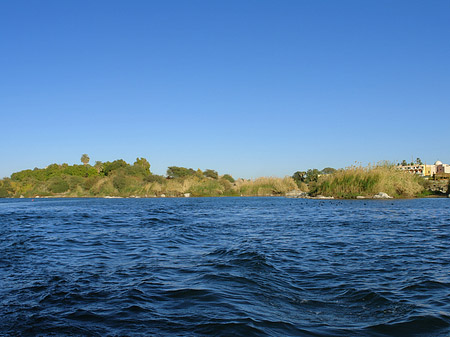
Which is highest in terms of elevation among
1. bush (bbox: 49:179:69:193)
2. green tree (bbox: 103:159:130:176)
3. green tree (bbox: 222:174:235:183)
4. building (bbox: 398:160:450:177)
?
building (bbox: 398:160:450:177)

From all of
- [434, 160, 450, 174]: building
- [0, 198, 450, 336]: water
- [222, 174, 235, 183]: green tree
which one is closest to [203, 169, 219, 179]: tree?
[222, 174, 235, 183]: green tree

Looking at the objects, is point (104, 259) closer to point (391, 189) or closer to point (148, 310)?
point (148, 310)

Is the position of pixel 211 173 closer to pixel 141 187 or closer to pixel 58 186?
pixel 141 187

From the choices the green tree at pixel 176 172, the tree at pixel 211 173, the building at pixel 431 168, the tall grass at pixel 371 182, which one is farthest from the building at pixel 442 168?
the tall grass at pixel 371 182

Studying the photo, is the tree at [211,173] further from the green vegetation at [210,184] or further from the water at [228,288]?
the water at [228,288]

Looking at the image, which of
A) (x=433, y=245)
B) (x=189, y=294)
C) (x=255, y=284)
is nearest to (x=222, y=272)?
(x=255, y=284)

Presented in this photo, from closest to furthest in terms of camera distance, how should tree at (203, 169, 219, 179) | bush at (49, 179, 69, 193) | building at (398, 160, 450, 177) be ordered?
bush at (49, 179, 69, 193) → tree at (203, 169, 219, 179) → building at (398, 160, 450, 177)

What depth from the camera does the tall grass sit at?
136 ft

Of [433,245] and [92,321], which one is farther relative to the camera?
[433,245]

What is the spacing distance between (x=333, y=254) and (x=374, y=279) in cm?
270

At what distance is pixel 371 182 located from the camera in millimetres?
41500

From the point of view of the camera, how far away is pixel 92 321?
15.0 feet

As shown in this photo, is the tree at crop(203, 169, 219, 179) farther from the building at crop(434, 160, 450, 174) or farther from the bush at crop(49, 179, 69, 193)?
the building at crop(434, 160, 450, 174)

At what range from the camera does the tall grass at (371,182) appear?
41.3m
